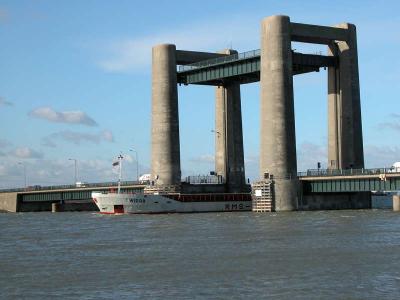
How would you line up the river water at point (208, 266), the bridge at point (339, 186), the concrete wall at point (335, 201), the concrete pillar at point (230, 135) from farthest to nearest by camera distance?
the concrete pillar at point (230, 135) < the concrete wall at point (335, 201) < the bridge at point (339, 186) < the river water at point (208, 266)

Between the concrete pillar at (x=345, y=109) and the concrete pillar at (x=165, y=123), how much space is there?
2638 centimetres

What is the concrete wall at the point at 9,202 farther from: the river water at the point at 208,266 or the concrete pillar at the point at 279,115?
the river water at the point at 208,266

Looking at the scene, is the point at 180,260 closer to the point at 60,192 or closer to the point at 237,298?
the point at 237,298

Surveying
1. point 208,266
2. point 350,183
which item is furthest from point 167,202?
point 208,266

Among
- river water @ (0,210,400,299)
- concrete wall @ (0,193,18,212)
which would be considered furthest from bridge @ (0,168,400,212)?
river water @ (0,210,400,299)

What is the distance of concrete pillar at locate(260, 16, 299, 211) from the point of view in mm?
122750

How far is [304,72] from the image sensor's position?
139000 mm

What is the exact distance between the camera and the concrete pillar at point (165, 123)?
14062cm

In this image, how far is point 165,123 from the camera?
14075 cm

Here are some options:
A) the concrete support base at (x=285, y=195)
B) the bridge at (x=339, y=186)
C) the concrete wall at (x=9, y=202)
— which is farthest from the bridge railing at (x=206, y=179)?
the concrete wall at (x=9, y=202)

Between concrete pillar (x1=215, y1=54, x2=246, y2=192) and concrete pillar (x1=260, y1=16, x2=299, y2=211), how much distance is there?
2594 cm

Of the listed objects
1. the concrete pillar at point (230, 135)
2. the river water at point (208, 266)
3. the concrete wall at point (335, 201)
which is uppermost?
the concrete pillar at point (230, 135)

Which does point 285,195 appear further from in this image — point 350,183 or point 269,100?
point 269,100

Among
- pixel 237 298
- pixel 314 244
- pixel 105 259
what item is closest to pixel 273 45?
pixel 314 244
